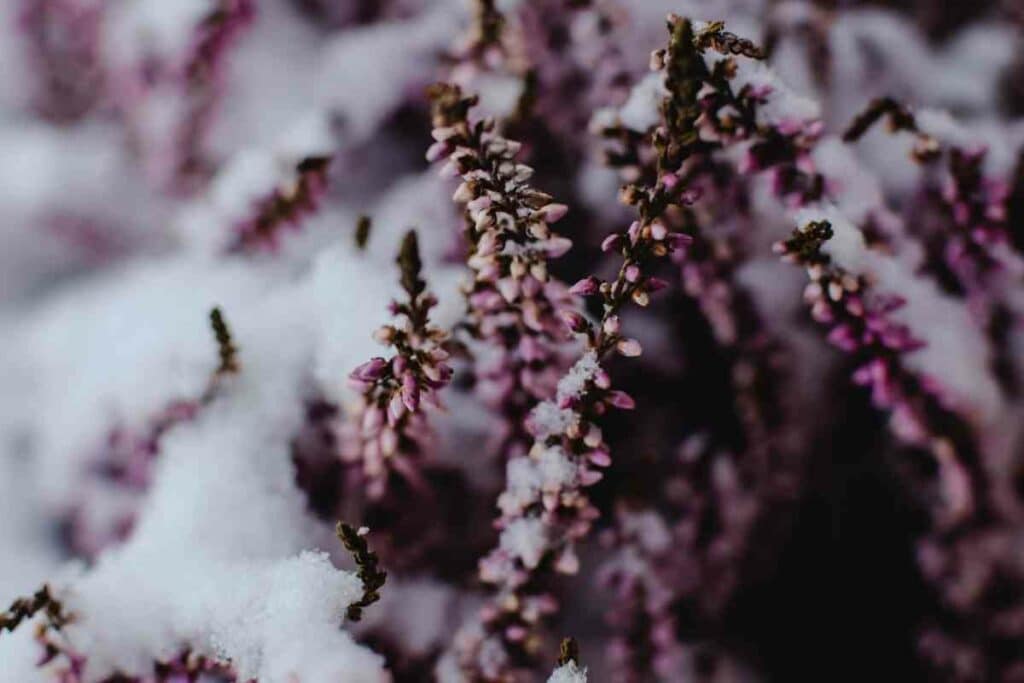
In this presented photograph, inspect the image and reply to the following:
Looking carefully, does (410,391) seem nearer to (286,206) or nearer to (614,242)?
(614,242)

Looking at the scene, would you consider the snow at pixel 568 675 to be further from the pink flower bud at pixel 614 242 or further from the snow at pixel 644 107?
the snow at pixel 644 107

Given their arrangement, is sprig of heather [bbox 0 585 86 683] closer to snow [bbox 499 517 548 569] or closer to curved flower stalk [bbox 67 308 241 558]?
curved flower stalk [bbox 67 308 241 558]

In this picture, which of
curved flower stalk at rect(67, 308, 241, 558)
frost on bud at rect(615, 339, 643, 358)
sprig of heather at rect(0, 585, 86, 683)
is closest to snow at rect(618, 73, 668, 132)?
frost on bud at rect(615, 339, 643, 358)

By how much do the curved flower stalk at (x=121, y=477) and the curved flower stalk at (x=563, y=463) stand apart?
39cm

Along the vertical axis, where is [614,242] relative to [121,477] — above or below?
below

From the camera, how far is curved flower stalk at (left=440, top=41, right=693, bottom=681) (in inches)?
26.8

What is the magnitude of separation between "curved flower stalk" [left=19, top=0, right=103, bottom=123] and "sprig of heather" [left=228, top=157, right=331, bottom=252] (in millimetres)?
616

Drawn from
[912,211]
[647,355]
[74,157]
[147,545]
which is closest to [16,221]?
[74,157]

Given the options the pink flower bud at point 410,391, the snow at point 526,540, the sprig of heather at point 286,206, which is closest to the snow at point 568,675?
the snow at point 526,540

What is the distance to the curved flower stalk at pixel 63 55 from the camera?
4.90 feet

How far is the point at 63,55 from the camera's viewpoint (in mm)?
1585

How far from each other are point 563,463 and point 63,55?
134cm

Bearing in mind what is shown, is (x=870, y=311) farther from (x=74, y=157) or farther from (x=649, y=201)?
(x=74, y=157)

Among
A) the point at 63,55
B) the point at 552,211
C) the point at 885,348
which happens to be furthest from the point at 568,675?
the point at 63,55
